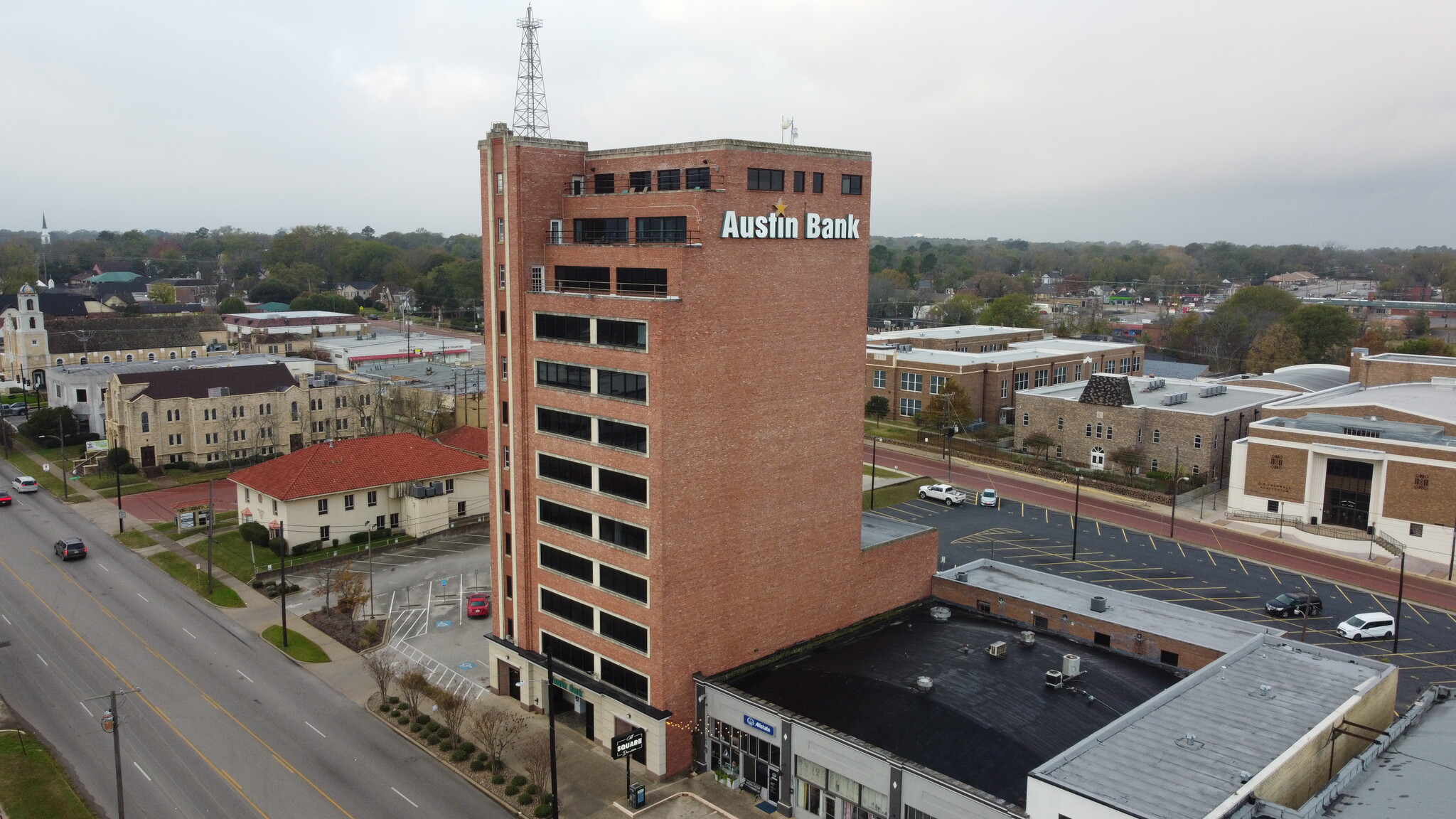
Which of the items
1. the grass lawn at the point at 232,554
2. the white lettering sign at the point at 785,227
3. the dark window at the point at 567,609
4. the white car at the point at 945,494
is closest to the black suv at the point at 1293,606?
the white car at the point at 945,494

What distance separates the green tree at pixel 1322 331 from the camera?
149 meters

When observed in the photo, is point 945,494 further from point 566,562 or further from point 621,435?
point 621,435

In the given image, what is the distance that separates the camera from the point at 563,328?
4478 cm

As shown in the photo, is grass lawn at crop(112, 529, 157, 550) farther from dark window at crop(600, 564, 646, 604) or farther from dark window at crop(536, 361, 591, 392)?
Answer: dark window at crop(600, 564, 646, 604)

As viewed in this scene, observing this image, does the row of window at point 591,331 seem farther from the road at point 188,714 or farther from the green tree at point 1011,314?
the green tree at point 1011,314

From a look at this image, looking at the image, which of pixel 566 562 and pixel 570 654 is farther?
pixel 570 654

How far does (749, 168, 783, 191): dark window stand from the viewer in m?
41.4

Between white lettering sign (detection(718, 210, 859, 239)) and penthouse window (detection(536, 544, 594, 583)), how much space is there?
1648 centimetres

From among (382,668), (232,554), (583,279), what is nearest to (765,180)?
(583,279)

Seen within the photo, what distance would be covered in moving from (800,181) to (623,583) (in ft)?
65.3

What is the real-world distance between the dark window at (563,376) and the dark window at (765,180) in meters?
11.2

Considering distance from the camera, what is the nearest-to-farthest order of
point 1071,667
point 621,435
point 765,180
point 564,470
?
point 1071,667 → point 765,180 → point 621,435 → point 564,470

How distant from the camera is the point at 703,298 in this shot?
40.2 meters

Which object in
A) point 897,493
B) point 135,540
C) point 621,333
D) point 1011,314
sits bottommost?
point 135,540
